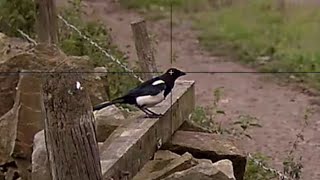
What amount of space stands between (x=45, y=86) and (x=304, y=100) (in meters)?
4.66

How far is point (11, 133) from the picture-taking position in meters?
4.37

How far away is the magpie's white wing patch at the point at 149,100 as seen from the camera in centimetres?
373

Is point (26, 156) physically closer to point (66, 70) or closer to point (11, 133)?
point (11, 133)

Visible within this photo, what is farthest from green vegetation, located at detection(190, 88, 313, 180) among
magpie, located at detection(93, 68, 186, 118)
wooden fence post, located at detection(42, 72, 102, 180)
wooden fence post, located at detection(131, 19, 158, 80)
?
wooden fence post, located at detection(42, 72, 102, 180)

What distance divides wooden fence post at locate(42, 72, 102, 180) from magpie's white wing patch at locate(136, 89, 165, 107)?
1192mm

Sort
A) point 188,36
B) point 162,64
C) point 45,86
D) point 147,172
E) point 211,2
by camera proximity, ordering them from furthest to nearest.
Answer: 1. point 211,2
2. point 188,36
3. point 162,64
4. point 147,172
5. point 45,86

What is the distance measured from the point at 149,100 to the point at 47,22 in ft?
5.13

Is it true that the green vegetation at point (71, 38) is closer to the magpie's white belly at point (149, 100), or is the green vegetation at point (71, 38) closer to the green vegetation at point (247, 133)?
the green vegetation at point (247, 133)

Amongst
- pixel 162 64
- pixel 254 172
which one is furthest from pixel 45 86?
pixel 162 64

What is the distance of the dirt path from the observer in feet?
18.9

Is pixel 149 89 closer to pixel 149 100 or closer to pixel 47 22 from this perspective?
pixel 149 100

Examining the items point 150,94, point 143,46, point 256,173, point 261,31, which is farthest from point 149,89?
point 261,31

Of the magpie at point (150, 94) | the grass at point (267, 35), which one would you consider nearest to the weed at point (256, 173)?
the magpie at point (150, 94)

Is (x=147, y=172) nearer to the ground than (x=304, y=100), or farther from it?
farther from it
